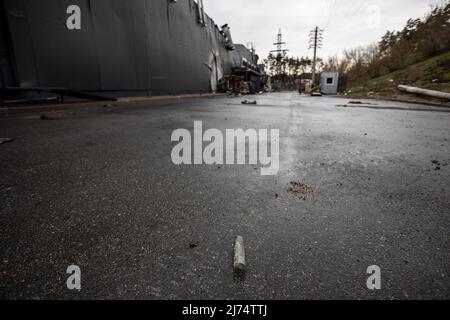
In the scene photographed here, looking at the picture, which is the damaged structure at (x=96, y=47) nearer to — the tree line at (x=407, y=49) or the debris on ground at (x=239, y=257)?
the debris on ground at (x=239, y=257)

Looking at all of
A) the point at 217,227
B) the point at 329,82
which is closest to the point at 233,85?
the point at 329,82

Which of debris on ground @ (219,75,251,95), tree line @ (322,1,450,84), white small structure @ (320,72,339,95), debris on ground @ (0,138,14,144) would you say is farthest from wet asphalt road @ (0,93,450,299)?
white small structure @ (320,72,339,95)

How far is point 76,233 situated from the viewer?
1.10m

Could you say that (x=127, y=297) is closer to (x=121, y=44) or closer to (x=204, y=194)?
(x=204, y=194)

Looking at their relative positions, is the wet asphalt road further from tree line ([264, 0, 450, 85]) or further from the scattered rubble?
tree line ([264, 0, 450, 85])

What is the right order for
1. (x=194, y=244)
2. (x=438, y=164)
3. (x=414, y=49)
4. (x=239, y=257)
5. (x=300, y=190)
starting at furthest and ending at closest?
(x=414, y=49)
(x=438, y=164)
(x=300, y=190)
(x=194, y=244)
(x=239, y=257)

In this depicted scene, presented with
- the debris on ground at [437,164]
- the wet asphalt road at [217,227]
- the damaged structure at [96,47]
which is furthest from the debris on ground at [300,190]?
the damaged structure at [96,47]

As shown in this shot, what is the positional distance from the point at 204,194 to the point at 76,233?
0.76m

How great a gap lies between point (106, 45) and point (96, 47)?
516mm

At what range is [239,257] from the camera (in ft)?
3.04

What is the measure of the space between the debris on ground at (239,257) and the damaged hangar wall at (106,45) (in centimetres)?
754

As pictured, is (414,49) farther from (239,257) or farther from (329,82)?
(239,257)

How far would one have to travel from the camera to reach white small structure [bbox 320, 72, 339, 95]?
25422 millimetres

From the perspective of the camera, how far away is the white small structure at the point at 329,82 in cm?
2542
